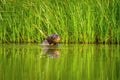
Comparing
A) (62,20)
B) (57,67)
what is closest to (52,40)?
(62,20)

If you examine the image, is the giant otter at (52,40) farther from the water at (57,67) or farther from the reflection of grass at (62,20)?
the water at (57,67)

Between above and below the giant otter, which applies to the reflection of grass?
above

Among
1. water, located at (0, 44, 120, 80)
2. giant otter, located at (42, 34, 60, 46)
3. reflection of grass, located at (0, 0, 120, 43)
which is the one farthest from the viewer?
reflection of grass, located at (0, 0, 120, 43)

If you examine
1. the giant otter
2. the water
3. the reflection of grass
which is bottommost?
the water

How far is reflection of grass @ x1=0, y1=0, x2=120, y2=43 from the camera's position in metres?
13.8

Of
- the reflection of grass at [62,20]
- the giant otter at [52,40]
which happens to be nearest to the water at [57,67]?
the giant otter at [52,40]

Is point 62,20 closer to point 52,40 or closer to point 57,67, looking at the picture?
point 52,40

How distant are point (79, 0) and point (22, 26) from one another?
5.72 feet

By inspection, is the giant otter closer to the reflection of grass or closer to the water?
the reflection of grass

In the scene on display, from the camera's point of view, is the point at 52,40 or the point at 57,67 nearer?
the point at 57,67

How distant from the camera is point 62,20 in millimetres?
13789

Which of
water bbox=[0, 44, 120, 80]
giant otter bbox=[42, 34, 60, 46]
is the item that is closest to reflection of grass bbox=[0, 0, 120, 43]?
giant otter bbox=[42, 34, 60, 46]

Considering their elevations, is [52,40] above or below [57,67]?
above

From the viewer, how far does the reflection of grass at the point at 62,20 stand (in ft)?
45.3
